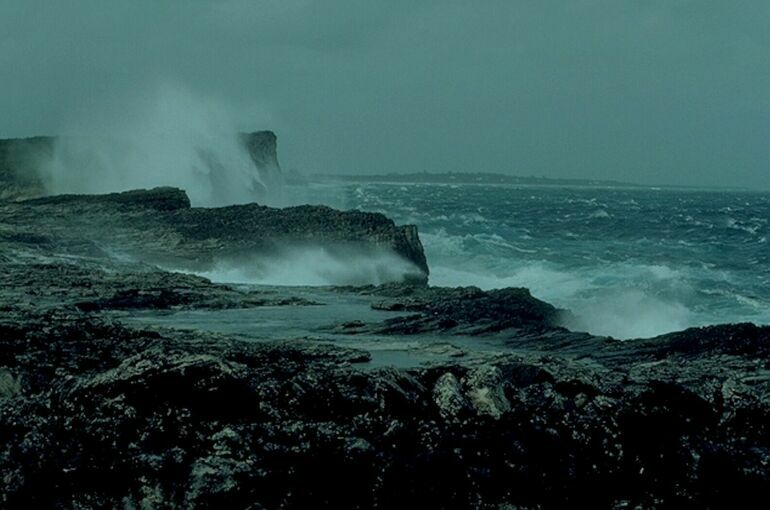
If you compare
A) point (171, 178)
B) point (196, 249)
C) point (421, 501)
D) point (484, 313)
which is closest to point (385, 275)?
point (196, 249)

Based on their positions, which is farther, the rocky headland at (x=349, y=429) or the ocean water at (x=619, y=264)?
the ocean water at (x=619, y=264)

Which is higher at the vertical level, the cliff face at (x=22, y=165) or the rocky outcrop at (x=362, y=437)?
the cliff face at (x=22, y=165)

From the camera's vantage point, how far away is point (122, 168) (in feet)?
165

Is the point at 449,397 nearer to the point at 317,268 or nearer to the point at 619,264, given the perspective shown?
the point at 317,268

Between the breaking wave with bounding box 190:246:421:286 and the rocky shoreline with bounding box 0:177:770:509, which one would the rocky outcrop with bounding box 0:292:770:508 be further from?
the breaking wave with bounding box 190:246:421:286

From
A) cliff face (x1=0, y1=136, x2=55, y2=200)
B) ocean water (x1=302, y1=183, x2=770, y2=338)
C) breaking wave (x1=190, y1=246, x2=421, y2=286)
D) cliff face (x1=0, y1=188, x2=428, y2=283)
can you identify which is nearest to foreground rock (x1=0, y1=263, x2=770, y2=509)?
ocean water (x1=302, y1=183, x2=770, y2=338)

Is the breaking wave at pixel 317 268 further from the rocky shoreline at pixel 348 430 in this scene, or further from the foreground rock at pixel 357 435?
the foreground rock at pixel 357 435

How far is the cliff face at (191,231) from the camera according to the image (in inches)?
869

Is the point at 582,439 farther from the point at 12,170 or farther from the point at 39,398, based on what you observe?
the point at 12,170

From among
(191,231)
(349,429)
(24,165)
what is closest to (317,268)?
(191,231)

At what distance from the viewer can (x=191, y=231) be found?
24406mm

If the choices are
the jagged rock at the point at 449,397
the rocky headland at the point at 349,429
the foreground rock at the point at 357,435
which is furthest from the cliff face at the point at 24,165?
the jagged rock at the point at 449,397

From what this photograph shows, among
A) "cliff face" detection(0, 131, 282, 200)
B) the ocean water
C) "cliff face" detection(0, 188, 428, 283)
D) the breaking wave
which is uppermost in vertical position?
"cliff face" detection(0, 131, 282, 200)

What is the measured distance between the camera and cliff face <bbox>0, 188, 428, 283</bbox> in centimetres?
2206
